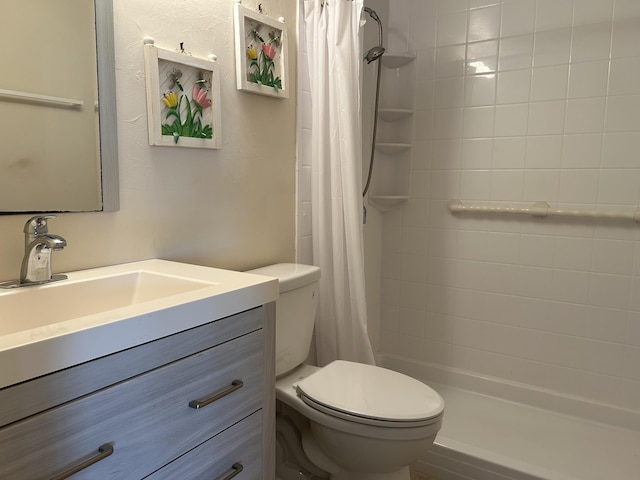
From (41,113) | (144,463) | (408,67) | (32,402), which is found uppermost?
(408,67)

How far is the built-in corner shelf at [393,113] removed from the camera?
2475mm

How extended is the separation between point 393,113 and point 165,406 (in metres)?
2.00

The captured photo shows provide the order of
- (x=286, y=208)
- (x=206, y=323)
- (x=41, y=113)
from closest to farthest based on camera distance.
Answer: (x=206, y=323) < (x=41, y=113) < (x=286, y=208)

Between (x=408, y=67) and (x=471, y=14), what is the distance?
0.39 metres

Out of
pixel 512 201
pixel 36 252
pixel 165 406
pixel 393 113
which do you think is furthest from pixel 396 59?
pixel 165 406

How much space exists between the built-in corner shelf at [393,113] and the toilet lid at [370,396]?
4.56 feet

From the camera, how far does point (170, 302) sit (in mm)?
912

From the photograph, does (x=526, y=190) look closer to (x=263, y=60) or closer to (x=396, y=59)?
(x=396, y=59)

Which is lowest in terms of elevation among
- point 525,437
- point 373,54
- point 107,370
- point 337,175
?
point 525,437

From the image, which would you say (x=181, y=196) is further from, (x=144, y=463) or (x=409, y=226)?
(x=409, y=226)

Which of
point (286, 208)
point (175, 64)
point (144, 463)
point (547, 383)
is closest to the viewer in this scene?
point (144, 463)

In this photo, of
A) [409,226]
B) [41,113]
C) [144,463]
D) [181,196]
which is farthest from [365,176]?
[144,463]

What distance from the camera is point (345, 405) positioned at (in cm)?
141

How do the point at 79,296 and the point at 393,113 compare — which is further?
the point at 393,113
